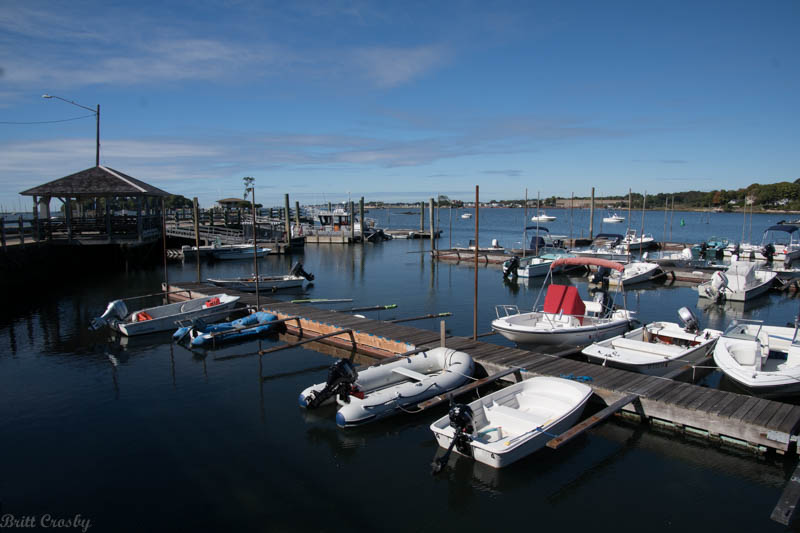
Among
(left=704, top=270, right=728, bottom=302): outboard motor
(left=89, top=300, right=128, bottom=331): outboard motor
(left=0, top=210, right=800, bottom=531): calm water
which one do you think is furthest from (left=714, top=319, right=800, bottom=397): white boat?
(left=89, top=300, right=128, bottom=331): outboard motor

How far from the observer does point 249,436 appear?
10.2m

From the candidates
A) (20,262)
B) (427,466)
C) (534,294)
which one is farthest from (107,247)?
(427,466)

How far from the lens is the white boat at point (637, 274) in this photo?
2981cm

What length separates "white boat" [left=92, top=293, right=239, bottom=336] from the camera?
696 inches

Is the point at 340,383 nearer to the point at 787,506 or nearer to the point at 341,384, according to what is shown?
the point at 341,384

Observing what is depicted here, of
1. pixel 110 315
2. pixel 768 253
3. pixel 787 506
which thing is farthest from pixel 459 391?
pixel 768 253

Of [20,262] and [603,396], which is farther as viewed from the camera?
Answer: [20,262]

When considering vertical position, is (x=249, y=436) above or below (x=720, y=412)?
below

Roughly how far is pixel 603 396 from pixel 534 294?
1724 cm

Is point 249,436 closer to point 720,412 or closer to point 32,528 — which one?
point 32,528

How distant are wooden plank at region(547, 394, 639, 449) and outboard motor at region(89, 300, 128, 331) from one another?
53.0 feet

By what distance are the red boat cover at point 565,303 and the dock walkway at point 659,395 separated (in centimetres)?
274

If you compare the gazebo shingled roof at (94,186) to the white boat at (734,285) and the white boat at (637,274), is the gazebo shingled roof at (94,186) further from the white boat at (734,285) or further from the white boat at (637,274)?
the white boat at (734,285)

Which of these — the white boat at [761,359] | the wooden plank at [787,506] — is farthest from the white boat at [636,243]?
the wooden plank at [787,506]
